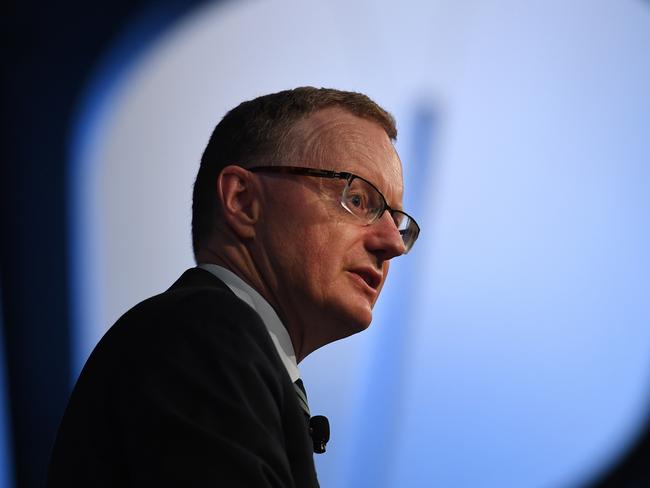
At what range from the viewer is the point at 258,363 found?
29.3 inches

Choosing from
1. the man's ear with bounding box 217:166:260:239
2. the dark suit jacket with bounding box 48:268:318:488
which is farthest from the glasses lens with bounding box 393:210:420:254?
the dark suit jacket with bounding box 48:268:318:488

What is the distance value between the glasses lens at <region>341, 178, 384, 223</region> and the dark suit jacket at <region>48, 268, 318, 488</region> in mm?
325

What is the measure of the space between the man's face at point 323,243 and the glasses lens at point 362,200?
11mm

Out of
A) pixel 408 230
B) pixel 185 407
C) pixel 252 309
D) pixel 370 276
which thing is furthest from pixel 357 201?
pixel 185 407

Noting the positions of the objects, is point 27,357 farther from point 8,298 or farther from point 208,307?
point 208,307

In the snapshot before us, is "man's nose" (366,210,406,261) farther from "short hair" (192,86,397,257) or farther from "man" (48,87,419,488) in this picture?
"short hair" (192,86,397,257)

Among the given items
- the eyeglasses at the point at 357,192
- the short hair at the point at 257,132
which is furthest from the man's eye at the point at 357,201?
the short hair at the point at 257,132

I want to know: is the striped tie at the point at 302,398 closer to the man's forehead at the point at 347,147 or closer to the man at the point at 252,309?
the man at the point at 252,309

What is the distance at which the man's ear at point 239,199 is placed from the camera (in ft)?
3.56

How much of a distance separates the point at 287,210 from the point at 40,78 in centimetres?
139

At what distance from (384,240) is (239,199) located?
0.71ft

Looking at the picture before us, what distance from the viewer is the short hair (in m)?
1.13

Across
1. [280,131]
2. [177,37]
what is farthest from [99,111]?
[280,131]

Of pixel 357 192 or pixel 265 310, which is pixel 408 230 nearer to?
pixel 357 192
